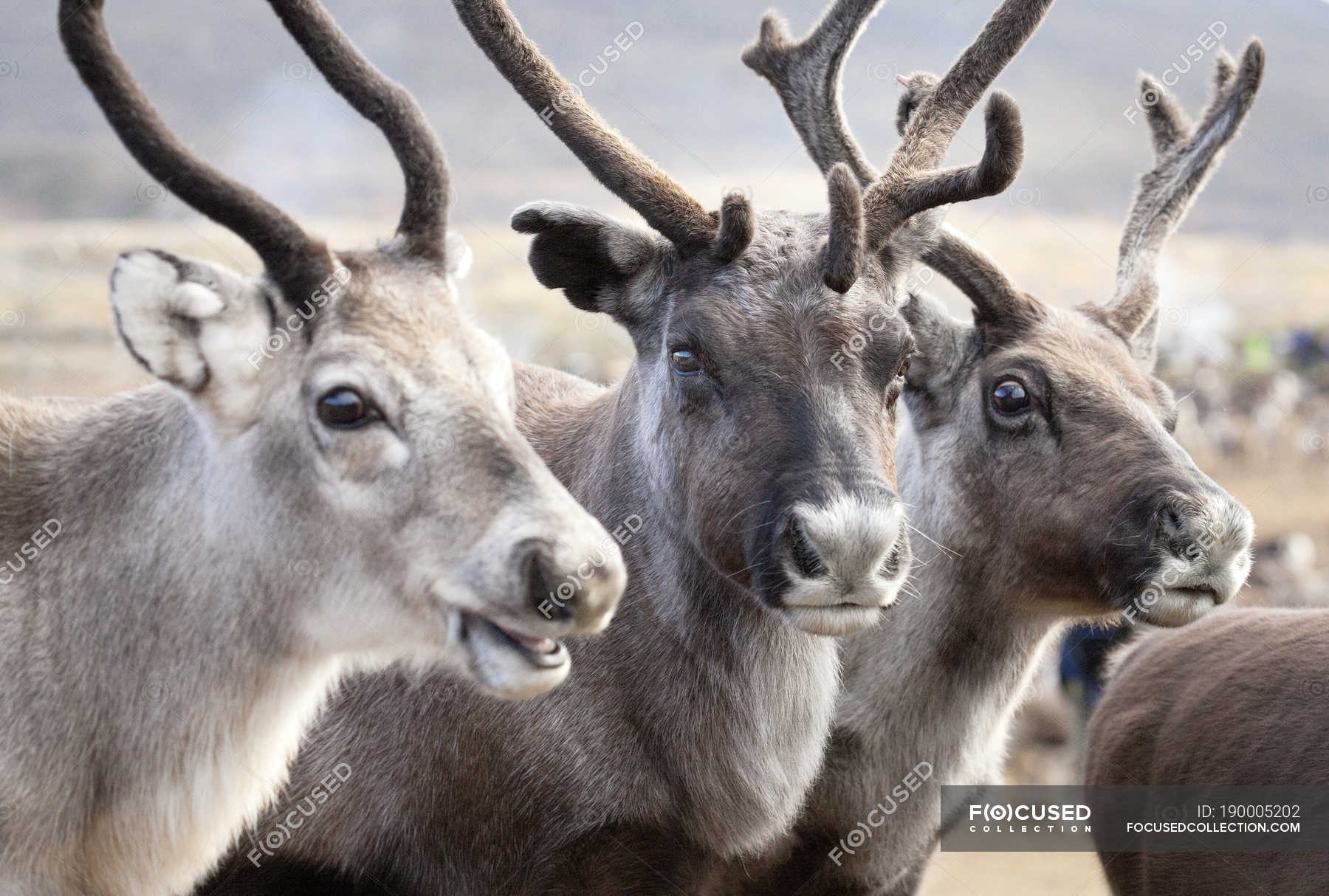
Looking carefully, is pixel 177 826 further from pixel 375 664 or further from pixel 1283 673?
pixel 1283 673

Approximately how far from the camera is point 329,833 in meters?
5.95

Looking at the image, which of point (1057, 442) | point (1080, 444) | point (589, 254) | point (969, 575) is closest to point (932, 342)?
point (1057, 442)

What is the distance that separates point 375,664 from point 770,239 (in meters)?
2.68

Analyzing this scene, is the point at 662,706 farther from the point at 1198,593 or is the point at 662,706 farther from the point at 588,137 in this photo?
the point at 588,137

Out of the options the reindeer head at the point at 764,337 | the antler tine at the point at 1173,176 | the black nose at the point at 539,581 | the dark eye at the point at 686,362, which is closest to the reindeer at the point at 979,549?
the antler tine at the point at 1173,176

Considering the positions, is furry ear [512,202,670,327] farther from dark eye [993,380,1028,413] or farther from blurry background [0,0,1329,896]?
dark eye [993,380,1028,413]

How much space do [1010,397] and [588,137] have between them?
8.57 feet

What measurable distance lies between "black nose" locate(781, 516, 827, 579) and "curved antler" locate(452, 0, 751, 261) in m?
1.46

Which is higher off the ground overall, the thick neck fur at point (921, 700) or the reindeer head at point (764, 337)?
the reindeer head at point (764, 337)

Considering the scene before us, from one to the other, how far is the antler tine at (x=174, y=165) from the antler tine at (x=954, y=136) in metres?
2.81

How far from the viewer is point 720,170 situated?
8706 cm

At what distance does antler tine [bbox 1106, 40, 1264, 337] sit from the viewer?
26.2ft

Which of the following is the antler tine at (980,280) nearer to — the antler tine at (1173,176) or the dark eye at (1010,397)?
the dark eye at (1010,397)

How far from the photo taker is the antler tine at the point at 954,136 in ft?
19.2
